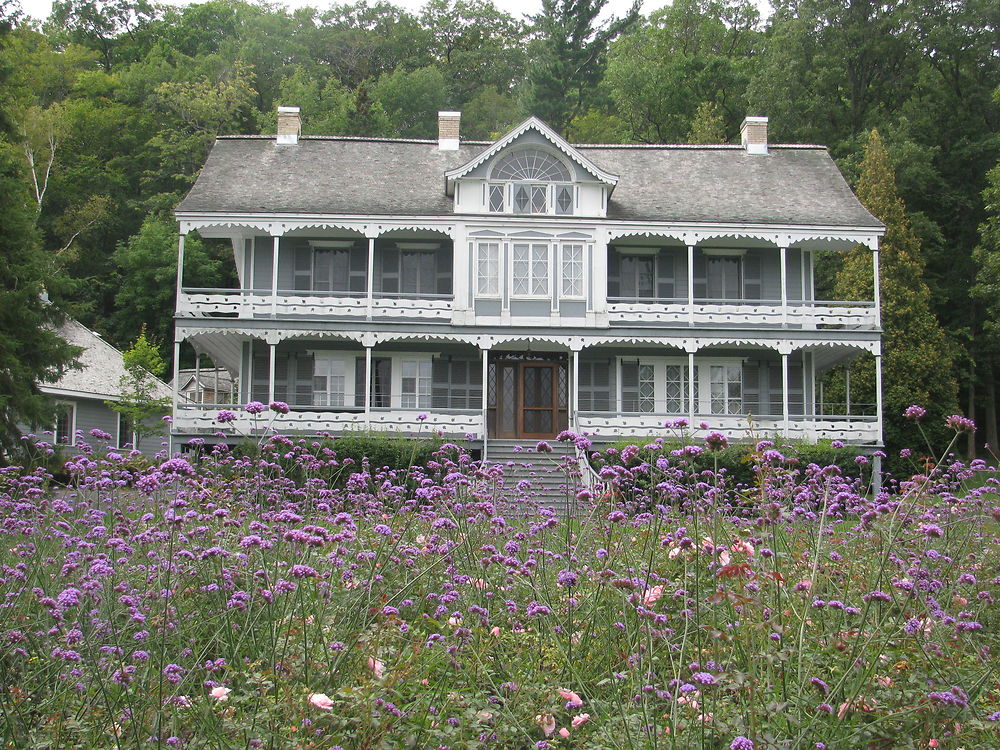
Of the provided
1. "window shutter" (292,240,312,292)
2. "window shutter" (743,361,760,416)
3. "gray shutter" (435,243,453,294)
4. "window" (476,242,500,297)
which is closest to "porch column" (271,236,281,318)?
"window shutter" (292,240,312,292)

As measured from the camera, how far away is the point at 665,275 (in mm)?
29750

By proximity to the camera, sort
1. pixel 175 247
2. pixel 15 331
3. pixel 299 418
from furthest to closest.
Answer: pixel 175 247 → pixel 299 418 → pixel 15 331

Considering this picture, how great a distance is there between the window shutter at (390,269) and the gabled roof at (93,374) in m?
9.90

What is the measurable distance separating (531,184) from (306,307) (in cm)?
668

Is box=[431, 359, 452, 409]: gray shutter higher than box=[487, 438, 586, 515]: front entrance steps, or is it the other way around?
box=[431, 359, 452, 409]: gray shutter

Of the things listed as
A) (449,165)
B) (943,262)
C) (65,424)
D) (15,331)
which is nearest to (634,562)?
(15,331)

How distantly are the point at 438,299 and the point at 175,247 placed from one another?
19.1 meters

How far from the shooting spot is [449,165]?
30.7 metres

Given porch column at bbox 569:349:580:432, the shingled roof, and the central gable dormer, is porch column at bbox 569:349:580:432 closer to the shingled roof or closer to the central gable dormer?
the central gable dormer

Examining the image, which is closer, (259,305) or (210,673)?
(210,673)

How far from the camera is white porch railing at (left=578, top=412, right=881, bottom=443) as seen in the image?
86.6 feet

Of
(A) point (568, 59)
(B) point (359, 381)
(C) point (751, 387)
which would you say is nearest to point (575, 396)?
(C) point (751, 387)

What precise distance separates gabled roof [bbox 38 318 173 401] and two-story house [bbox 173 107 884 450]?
24.4 ft

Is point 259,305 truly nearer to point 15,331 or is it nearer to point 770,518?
point 15,331
